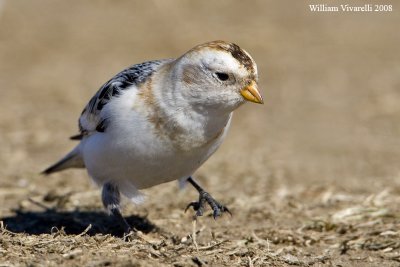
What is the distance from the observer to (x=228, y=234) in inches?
253

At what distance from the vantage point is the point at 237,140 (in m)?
10.2

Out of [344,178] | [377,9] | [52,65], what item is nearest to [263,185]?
[344,178]


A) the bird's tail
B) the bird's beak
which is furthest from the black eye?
the bird's tail

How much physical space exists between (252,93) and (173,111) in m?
0.54

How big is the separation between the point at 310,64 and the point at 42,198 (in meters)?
6.75

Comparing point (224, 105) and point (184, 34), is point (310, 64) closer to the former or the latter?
point (184, 34)

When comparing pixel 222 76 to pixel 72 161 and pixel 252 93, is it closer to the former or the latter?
pixel 252 93

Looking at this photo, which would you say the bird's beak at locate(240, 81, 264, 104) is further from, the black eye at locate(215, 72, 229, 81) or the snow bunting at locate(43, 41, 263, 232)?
the black eye at locate(215, 72, 229, 81)

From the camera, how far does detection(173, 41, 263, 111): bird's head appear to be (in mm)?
5348

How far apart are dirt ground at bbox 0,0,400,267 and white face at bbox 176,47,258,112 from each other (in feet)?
3.07

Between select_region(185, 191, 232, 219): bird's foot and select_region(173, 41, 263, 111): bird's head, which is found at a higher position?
select_region(173, 41, 263, 111): bird's head

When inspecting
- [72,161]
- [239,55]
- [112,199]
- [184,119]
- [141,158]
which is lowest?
[112,199]

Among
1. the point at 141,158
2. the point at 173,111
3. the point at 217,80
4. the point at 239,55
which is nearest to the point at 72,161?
the point at 141,158

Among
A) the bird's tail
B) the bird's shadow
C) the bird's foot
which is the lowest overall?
the bird's shadow
